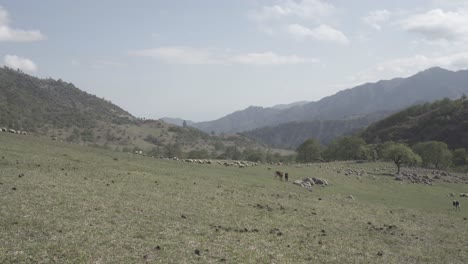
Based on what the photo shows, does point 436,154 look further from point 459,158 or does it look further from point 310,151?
point 310,151

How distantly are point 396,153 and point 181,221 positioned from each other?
80896mm

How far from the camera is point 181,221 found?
962 inches

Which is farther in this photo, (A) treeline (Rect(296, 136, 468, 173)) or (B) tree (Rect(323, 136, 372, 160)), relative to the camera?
(B) tree (Rect(323, 136, 372, 160))

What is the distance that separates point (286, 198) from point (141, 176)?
1548cm

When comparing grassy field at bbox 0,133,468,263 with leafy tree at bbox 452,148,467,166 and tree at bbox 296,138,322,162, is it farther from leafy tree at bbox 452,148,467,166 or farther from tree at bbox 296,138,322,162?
tree at bbox 296,138,322,162

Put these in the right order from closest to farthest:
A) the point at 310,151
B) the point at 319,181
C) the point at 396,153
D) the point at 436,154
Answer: the point at 319,181, the point at 396,153, the point at 436,154, the point at 310,151

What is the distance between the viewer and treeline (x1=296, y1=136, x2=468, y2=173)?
312 ft

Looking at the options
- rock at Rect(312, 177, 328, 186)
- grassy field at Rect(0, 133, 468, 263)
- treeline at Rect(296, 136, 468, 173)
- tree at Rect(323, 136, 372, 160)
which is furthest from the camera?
tree at Rect(323, 136, 372, 160)

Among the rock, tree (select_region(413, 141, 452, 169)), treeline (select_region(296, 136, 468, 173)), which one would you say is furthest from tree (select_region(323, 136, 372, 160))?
the rock

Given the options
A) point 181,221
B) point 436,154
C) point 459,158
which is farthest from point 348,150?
point 181,221

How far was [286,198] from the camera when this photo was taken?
39844 millimetres

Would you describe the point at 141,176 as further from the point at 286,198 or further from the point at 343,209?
the point at 343,209

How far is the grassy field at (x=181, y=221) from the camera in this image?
59.3 ft

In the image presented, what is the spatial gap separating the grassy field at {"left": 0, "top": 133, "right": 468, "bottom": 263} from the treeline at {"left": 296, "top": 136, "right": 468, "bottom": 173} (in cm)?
4972
